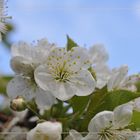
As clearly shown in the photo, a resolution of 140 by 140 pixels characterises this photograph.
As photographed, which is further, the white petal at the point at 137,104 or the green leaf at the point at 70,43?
the green leaf at the point at 70,43

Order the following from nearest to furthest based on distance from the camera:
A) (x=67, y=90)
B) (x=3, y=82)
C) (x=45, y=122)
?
(x=45, y=122)
(x=67, y=90)
(x=3, y=82)

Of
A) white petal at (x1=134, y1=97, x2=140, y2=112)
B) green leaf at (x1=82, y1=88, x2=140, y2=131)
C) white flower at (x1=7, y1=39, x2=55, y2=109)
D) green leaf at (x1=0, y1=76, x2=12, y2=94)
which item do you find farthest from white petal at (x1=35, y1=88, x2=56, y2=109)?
green leaf at (x1=0, y1=76, x2=12, y2=94)

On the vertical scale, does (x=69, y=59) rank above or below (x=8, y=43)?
below

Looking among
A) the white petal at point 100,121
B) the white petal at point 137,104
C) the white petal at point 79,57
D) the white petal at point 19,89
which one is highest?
the white petal at point 79,57

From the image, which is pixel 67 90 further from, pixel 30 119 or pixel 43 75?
pixel 30 119

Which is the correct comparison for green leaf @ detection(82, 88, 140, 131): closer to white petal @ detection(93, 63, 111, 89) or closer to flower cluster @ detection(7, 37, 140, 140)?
flower cluster @ detection(7, 37, 140, 140)

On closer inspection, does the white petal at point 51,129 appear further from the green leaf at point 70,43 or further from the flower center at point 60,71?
the green leaf at point 70,43

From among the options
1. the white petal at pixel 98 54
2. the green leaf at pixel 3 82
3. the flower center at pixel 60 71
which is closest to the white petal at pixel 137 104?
the flower center at pixel 60 71

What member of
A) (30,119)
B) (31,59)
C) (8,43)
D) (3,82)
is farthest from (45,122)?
(8,43)
